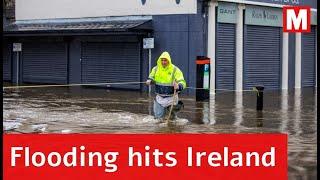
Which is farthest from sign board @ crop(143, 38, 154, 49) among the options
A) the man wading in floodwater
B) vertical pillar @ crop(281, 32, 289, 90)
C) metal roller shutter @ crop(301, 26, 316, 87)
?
the man wading in floodwater

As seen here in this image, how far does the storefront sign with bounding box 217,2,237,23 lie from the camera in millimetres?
25433

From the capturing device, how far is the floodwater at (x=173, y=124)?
41.7 ft

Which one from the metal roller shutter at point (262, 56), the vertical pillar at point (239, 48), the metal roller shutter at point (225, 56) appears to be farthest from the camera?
the metal roller shutter at point (262, 56)

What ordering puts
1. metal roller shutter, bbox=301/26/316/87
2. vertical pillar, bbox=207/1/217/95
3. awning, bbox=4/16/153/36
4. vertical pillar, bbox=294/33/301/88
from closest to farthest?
1. vertical pillar, bbox=207/1/217/95
2. awning, bbox=4/16/153/36
3. vertical pillar, bbox=294/33/301/88
4. metal roller shutter, bbox=301/26/316/87

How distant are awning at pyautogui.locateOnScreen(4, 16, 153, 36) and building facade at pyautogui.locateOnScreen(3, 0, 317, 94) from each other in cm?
4

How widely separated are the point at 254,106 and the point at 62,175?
14.9 metres

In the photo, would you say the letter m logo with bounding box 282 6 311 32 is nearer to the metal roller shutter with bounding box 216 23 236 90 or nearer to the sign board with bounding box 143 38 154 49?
the metal roller shutter with bounding box 216 23 236 90

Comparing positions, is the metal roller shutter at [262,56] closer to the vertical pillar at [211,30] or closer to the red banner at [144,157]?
the vertical pillar at [211,30]

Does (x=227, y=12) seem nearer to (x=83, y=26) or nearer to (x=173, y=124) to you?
(x=83, y=26)

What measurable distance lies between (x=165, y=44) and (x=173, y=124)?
11557 mm

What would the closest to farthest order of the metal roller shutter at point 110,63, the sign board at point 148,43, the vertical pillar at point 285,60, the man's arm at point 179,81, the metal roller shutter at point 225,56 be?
the man's arm at point 179,81
the sign board at point 148,43
the metal roller shutter at point 225,56
the metal roller shutter at point 110,63
the vertical pillar at point 285,60

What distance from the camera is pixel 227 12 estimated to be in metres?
25.8

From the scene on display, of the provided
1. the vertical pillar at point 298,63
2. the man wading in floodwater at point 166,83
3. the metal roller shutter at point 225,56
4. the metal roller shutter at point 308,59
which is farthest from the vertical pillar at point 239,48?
the man wading in floodwater at point 166,83

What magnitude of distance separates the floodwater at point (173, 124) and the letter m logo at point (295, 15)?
489 cm
